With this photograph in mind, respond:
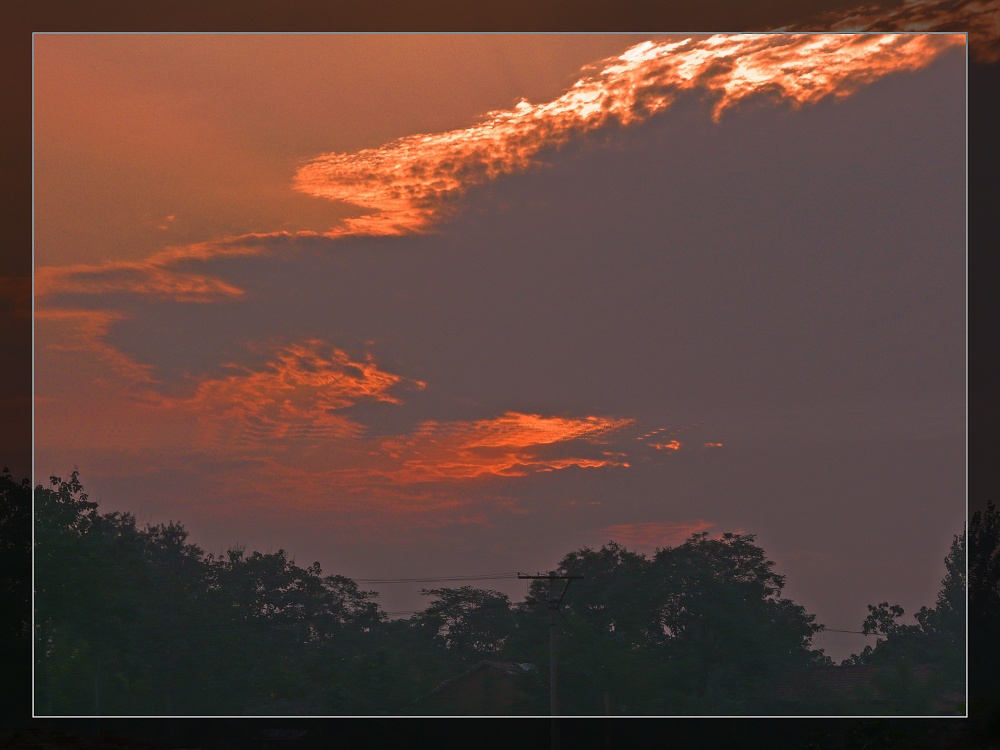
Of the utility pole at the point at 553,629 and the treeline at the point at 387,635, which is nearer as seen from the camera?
the utility pole at the point at 553,629

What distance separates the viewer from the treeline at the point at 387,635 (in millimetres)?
30109

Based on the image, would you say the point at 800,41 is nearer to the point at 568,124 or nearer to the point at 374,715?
the point at 568,124

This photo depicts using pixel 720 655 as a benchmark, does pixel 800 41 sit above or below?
above

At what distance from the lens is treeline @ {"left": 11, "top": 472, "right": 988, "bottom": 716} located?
1185 inches

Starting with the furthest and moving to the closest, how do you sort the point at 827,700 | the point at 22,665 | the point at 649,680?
the point at 649,680 → the point at 827,700 → the point at 22,665

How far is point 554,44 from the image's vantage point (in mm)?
23109

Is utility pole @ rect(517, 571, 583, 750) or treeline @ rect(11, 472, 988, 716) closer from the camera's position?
utility pole @ rect(517, 571, 583, 750)

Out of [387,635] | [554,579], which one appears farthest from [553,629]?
[387,635]

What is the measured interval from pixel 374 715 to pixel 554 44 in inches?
732

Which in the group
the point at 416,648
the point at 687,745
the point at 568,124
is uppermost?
the point at 568,124

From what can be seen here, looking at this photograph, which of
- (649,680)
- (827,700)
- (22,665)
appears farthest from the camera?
(649,680)

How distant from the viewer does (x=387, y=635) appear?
31359mm

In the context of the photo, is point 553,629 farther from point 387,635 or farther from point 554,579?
point 387,635

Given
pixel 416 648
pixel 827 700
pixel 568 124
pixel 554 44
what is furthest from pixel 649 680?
pixel 554 44
